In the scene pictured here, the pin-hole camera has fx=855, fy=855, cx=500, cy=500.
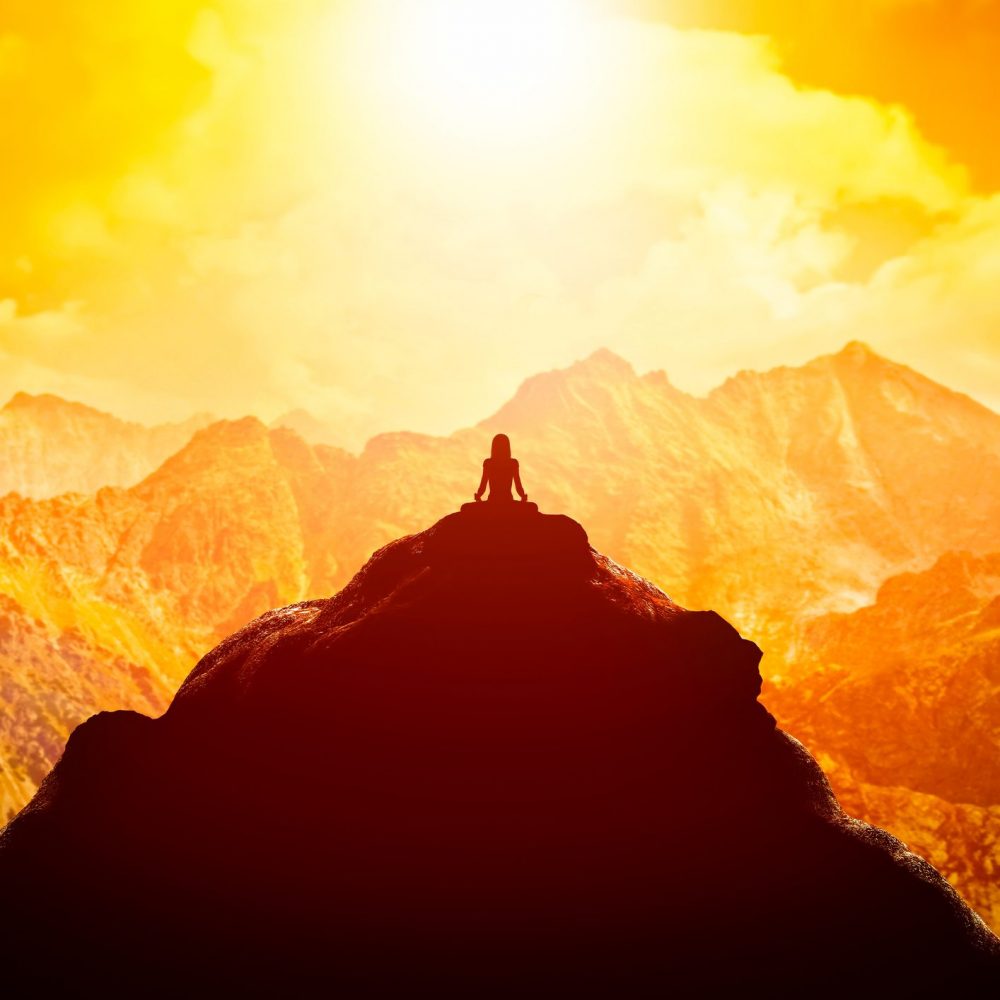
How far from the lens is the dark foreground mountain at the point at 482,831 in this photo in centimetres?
1745

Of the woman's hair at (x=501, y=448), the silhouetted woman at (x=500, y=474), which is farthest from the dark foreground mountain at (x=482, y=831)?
the woman's hair at (x=501, y=448)

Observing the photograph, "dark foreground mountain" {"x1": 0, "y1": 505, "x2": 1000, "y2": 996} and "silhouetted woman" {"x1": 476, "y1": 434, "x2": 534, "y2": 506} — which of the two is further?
"silhouetted woman" {"x1": 476, "y1": 434, "x2": 534, "y2": 506}

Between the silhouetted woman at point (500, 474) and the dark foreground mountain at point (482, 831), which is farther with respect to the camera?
the silhouetted woman at point (500, 474)

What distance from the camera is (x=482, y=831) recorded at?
1822 cm

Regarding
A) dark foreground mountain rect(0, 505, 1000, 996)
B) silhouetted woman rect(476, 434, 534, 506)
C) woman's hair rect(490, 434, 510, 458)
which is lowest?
dark foreground mountain rect(0, 505, 1000, 996)

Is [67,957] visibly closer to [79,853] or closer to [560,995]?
[79,853]

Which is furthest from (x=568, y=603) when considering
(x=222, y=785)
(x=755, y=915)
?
(x=222, y=785)

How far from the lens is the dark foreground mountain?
17453 mm

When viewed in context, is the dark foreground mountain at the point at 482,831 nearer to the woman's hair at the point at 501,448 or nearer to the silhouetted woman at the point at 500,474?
the silhouetted woman at the point at 500,474

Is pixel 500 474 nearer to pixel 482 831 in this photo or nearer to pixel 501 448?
pixel 501 448

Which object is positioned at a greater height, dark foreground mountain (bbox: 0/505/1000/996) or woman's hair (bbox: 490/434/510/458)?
woman's hair (bbox: 490/434/510/458)

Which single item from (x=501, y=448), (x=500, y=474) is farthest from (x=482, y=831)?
(x=501, y=448)

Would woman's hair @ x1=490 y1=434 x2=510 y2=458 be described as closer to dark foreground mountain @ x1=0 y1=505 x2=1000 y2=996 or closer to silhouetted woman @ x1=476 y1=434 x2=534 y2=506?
silhouetted woman @ x1=476 y1=434 x2=534 y2=506

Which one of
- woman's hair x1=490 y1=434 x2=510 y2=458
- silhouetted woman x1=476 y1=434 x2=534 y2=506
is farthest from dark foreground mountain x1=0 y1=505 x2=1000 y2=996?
woman's hair x1=490 y1=434 x2=510 y2=458
